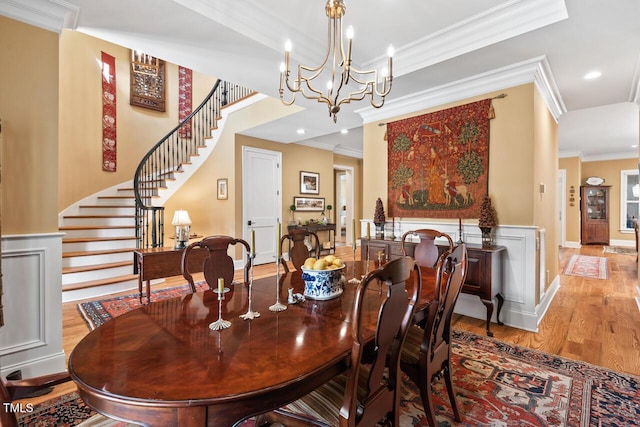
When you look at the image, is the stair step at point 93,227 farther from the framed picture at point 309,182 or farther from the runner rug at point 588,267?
the runner rug at point 588,267

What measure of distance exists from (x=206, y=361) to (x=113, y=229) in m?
4.97

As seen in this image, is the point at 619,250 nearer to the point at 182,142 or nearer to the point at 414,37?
A: the point at 414,37

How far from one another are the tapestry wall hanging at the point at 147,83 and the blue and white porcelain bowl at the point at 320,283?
661 cm

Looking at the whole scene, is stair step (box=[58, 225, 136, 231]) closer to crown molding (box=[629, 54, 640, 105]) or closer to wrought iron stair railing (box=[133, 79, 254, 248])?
wrought iron stair railing (box=[133, 79, 254, 248])

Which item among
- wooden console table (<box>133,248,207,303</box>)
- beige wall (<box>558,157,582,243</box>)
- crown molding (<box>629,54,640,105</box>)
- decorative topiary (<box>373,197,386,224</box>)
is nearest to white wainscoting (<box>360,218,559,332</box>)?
decorative topiary (<box>373,197,386,224</box>)

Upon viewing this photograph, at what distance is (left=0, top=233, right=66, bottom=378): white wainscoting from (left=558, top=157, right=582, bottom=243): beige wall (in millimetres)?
10502

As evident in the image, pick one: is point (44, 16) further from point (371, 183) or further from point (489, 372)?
point (489, 372)

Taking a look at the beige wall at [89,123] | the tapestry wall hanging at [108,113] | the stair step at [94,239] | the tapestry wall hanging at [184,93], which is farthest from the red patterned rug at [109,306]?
the tapestry wall hanging at [184,93]

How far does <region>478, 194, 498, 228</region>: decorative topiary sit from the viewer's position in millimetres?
3090

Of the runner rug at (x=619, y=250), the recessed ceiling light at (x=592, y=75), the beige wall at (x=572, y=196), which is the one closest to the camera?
the recessed ceiling light at (x=592, y=75)

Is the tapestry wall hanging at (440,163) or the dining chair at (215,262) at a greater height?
the tapestry wall hanging at (440,163)

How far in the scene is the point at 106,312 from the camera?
3340 millimetres

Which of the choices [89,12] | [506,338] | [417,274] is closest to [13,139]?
[89,12]

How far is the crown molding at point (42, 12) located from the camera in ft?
6.61
